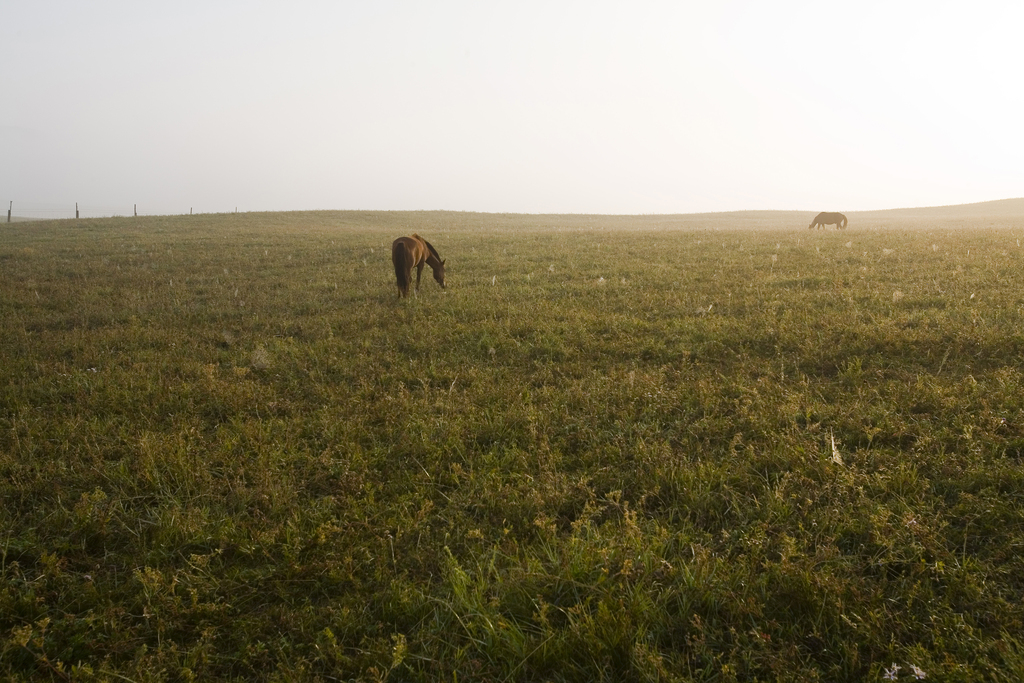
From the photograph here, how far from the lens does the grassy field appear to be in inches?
110

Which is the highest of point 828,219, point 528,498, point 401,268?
point 828,219

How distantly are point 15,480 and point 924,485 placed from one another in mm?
6789

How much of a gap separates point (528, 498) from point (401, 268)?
28.4ft

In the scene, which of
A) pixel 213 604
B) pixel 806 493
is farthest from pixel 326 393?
pixel 806 493

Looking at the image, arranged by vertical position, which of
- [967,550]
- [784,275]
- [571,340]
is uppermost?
[784,275]

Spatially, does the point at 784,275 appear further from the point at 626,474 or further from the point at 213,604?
the point at 213,604

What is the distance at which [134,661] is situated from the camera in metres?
2.81

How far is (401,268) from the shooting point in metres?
11.9

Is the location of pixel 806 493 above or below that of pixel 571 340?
below

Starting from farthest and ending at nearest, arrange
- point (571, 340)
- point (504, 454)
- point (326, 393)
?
point (571, 340) < point (326, 393) < point (504, 454)

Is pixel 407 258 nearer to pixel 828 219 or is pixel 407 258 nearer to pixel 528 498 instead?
pixel 528 498

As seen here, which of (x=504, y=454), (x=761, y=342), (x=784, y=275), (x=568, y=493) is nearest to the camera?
(x=568, y=493)

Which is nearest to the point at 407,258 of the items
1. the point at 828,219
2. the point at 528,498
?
the point at 528,498

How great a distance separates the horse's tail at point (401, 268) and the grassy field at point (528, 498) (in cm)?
294
